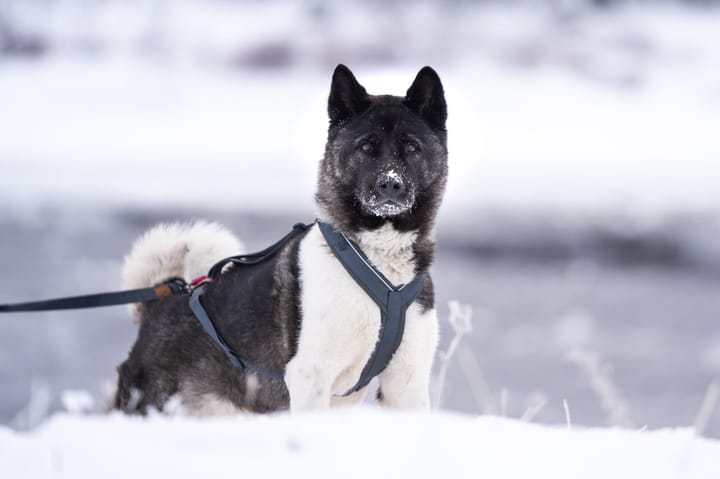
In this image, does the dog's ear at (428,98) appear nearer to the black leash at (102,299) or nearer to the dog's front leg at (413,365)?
the dog's front leg at (413,365)

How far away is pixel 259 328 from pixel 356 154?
34.6 inches

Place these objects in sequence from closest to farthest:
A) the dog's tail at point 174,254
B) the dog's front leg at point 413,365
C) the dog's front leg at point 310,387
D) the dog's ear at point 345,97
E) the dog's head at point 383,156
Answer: the dog's front leg at point 310,387
the dog's front leg at point 413,365
the dog's head at point 383,156
the dog's ear at point 345,97
the dog's tail at point 174,254

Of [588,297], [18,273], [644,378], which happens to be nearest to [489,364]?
[644,378]

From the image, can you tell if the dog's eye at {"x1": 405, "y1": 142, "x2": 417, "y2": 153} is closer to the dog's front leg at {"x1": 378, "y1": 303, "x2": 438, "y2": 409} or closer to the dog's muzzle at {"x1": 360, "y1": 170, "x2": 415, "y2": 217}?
the dog's muzzle at {"x1": 360, "y1": 170, "x2": 415, "y2": 217}

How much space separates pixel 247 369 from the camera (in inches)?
154

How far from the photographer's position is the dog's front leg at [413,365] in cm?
357

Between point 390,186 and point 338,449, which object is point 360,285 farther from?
point 338,449

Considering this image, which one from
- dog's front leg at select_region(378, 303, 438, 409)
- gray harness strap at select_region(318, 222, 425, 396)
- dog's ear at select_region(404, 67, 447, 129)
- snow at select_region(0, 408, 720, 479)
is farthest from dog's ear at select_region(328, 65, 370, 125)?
snow at select_region(0, 408, 720, 479)

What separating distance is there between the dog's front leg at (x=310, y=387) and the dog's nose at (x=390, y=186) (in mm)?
759

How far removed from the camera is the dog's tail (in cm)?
460

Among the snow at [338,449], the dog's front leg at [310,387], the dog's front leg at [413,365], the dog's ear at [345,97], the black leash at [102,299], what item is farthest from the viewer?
the dog's ear at [345,97]

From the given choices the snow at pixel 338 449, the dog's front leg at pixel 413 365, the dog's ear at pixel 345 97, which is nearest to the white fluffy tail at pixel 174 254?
the dog's ear at pixel 345 97

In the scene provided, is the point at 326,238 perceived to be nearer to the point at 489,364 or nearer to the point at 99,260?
the point at 489,364

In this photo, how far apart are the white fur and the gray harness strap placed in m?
0.03
